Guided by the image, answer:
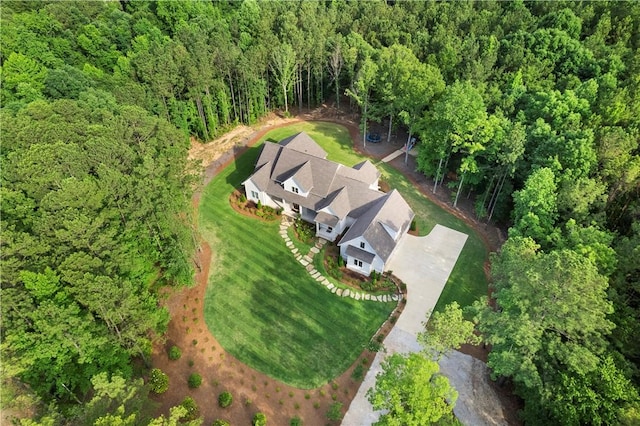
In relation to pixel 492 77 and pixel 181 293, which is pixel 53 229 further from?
pixel 492 77

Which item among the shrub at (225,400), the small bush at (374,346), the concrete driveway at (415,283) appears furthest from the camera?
the small bush at (374,346)

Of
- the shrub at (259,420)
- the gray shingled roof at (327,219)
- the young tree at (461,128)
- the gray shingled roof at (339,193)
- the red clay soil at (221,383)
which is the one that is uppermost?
the young tree at (461,128)

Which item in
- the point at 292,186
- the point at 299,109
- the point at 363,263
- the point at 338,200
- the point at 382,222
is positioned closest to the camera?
the point at 363,263

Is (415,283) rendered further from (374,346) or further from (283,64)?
(283,64)

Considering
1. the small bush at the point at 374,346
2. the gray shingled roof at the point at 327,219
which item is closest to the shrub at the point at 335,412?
the small bush at the point at 374,346

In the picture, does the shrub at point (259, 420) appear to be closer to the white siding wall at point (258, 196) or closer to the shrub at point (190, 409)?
the shrub at point (190, 409)

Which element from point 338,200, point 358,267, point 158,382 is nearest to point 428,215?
point 338,200
